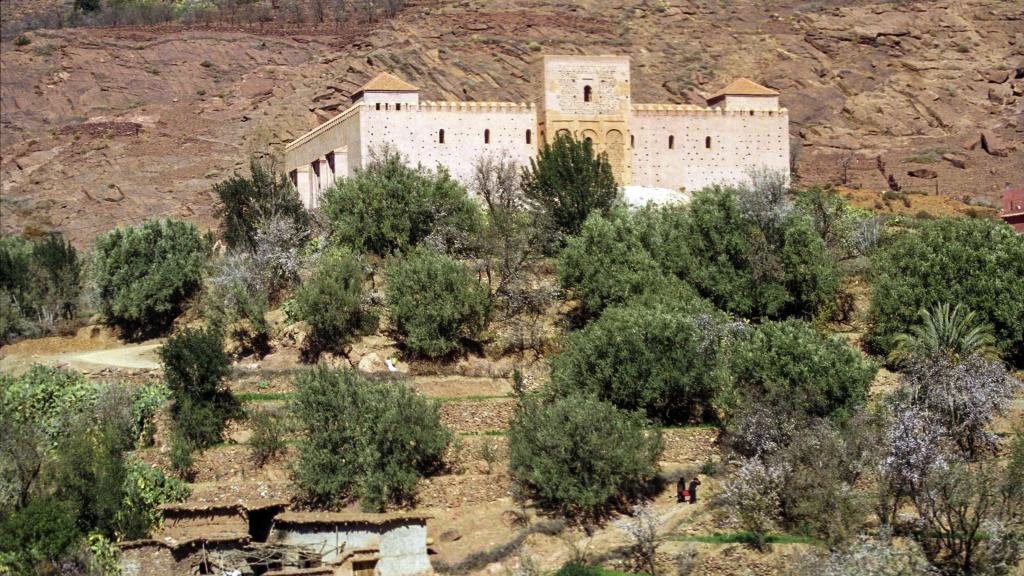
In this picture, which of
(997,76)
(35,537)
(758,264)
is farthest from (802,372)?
(997,76)

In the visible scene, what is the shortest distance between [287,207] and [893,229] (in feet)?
55.9

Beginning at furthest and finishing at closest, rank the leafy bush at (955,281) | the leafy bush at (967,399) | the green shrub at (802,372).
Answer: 1. the leafy bush at (955,281)
2. the green shrub at (802,372)
3. the leafy bush at (967,399)

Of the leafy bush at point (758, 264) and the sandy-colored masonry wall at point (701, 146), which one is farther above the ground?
the sandy-colored masonry wall at point (701, 146)

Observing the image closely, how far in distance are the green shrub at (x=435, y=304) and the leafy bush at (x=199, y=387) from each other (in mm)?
4506

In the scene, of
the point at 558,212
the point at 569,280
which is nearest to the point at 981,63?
the point at 558,212

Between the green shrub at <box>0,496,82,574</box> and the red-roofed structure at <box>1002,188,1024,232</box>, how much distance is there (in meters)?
28.0


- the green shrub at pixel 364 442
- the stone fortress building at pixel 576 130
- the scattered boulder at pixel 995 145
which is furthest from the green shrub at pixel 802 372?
the scattered boulder at pixel 995 145

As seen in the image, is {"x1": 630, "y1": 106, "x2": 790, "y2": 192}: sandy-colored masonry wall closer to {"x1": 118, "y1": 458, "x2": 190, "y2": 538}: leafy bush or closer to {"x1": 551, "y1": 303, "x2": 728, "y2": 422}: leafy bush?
{"x1": 551, "y1": 303, "x2": 728, "y2": 422}: leafy bush

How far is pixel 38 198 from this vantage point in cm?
5309

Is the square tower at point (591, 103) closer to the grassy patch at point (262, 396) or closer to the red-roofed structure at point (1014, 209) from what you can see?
the red-roofed structure at point (1014, 209)

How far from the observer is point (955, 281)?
109ft

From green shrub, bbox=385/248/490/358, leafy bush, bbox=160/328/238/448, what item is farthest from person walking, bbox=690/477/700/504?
leafy bush, bbox=160/328/238/448

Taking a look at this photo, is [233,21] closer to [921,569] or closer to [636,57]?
[636,57]

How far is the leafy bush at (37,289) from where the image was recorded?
40188mm
